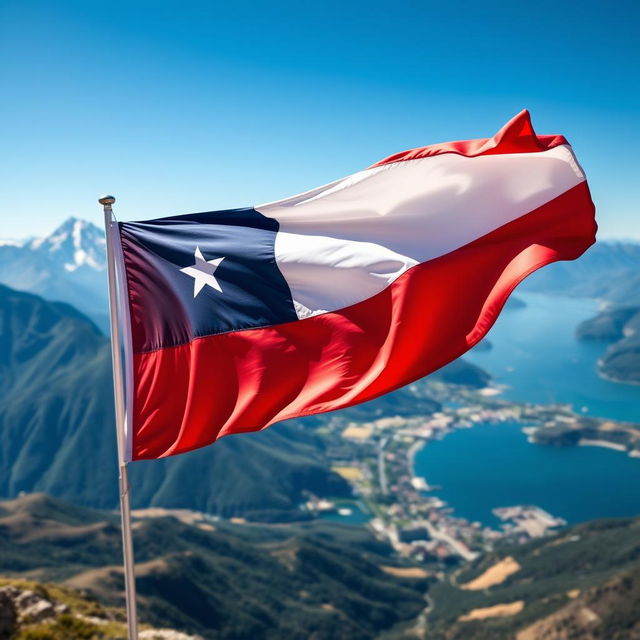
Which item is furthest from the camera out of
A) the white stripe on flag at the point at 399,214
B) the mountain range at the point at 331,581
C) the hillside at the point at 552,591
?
the mountain range at the point at 331,581

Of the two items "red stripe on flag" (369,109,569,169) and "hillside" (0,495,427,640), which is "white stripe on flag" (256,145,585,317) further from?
"hillside" (0,495,427,640)

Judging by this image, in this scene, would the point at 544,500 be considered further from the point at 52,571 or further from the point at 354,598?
the point at 52,571

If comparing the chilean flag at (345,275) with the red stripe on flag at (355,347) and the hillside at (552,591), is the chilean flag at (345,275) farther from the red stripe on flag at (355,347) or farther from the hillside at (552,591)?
the hillside at (552,591)

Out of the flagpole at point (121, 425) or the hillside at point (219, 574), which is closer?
the flagpole at point (121, 425)

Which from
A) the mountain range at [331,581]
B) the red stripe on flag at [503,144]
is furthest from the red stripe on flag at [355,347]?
the mountain range at [331,581]

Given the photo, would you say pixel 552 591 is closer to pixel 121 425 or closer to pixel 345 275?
pixel 345 275

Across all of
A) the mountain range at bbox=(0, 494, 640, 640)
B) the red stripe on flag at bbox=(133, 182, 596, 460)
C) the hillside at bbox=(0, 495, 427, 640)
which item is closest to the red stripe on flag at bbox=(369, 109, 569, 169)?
the red stripe on flag at bbox=(133, 182, 596, 460)

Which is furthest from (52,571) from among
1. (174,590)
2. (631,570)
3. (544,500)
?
(544,500)
